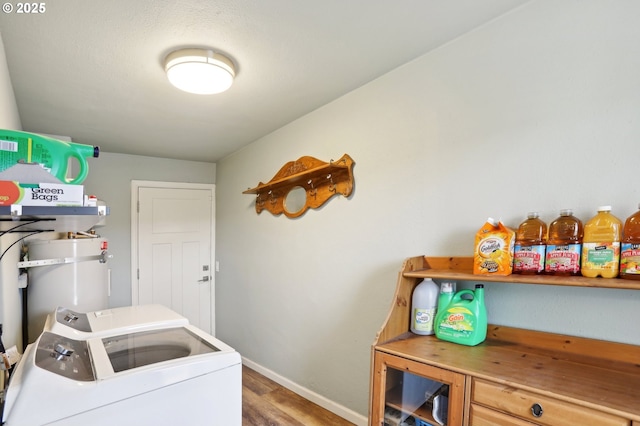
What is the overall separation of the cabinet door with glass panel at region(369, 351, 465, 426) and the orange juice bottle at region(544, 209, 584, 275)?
0.55 metres

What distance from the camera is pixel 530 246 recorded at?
125cm

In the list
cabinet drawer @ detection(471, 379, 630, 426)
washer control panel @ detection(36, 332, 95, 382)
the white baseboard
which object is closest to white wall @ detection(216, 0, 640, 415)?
the white baseboard

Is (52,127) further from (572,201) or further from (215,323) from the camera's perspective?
(572,201)

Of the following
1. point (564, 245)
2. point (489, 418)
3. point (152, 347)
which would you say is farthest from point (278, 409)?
point (564, 245)

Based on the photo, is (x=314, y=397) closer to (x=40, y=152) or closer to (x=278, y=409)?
(x=278, y=409)

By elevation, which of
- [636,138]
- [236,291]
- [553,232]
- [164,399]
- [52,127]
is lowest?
[236,291]

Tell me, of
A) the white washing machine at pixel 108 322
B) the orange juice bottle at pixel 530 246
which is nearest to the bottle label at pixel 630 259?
the orange juice bottle at pixel 530 246

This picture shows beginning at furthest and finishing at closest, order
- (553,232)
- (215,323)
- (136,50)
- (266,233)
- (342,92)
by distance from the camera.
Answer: (215,323)
(266,233)
(342,92)
(136,50)
(553,232)

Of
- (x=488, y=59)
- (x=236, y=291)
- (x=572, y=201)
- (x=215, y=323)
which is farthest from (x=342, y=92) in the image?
(x=215, y=323)

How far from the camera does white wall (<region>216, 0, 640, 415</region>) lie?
1167mm

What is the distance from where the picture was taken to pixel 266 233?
117 inches

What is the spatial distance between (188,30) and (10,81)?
4.03ft

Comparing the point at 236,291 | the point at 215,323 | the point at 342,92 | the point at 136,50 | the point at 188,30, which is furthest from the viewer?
the point at 215,323

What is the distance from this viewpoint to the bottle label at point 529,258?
48.4 inches
